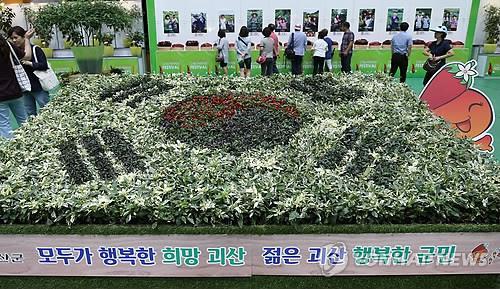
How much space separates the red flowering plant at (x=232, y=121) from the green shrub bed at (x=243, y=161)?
0.02 metres

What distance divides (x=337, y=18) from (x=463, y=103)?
19.6ft

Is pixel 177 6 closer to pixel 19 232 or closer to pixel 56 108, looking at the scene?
pixel 56 108

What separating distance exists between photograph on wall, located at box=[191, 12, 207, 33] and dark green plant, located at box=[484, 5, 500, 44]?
266 inches

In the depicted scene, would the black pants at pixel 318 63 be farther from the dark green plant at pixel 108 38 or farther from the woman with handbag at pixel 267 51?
the dark green plant at pixel 108 38

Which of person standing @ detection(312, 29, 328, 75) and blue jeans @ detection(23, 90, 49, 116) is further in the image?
person standing @ detection(312, 29, 328, 75)

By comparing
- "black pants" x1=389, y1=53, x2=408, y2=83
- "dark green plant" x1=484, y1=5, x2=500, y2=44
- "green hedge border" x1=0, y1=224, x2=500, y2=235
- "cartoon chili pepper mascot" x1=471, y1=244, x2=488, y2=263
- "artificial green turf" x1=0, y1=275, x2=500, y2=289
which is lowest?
"artificial green turf" x1=0, y1=275, x2=500, y2=289

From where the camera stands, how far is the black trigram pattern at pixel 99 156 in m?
3.77

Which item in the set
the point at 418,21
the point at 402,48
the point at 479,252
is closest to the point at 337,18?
the point at 418,21

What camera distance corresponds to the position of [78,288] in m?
3.18

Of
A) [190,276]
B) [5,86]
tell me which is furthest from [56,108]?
[190,276]

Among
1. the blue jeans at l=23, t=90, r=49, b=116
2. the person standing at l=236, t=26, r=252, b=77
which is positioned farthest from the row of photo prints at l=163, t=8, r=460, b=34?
the blue jeans at l=23, t=90, r=49, b=116

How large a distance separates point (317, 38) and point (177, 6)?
3357 millimetres

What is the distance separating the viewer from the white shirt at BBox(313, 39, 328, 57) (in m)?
10.2

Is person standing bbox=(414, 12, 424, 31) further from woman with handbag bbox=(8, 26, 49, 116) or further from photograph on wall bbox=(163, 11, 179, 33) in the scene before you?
woman with handbag bbox=(8, 26, 49, 116)
